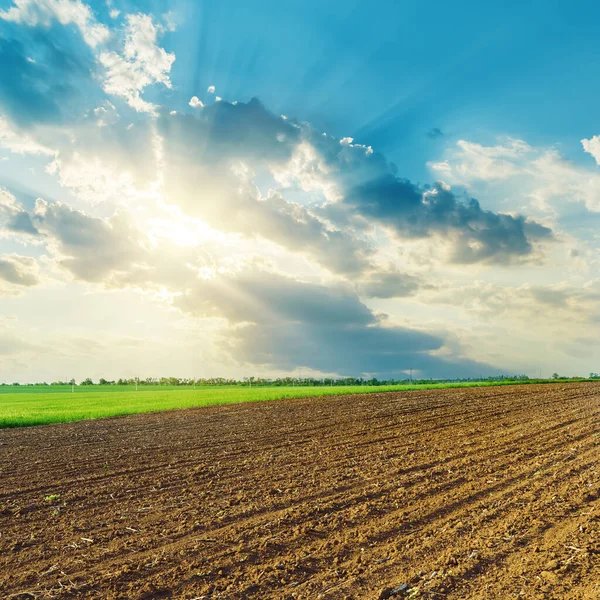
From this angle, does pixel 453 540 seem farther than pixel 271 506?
No

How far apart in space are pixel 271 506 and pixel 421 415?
19.9 meters

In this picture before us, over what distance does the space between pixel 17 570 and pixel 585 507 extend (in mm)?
10466

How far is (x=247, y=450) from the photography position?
17781mm

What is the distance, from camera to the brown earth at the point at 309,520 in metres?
7.11

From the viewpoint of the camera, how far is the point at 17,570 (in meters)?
8.02

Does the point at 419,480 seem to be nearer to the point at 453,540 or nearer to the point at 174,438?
the point at 453,540

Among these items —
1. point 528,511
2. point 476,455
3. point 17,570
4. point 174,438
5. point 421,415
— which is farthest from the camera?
point 421,415

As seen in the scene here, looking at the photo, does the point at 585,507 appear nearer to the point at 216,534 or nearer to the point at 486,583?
the point at 486,583

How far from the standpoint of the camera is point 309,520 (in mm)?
9453

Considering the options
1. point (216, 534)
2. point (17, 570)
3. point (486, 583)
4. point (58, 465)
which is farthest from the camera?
point (58, 465)

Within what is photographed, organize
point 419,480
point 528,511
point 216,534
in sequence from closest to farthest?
point 216,534 < point 528,511 < point 419,480

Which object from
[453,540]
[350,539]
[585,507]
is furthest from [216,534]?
[585,507]

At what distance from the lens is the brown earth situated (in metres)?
7.11

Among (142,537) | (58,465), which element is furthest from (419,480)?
(58,465)
